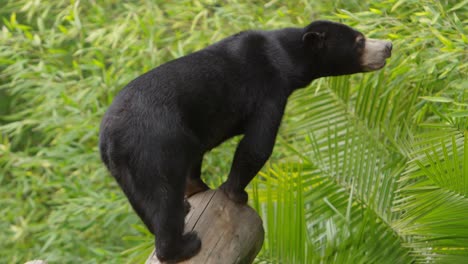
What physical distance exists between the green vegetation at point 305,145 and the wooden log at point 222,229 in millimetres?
408

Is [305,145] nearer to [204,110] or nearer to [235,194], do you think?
[235,194]

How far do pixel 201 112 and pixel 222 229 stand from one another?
1.56ft

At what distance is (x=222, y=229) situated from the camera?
315cm

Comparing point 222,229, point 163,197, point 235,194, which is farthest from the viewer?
point 235,194

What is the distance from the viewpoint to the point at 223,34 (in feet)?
19.0

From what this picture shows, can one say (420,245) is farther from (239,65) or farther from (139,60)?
(139,60)

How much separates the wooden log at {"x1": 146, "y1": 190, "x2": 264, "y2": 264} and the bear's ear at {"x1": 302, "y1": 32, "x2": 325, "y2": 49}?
0.88 meters

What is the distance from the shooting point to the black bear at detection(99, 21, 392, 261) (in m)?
2.98

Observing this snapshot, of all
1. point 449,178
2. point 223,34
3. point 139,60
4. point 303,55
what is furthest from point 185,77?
point 139,60

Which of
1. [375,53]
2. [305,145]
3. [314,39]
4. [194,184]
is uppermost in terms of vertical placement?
[314,39]

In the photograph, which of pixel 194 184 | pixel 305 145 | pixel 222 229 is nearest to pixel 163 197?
pixel 222 229

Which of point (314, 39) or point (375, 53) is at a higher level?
point (314, 39)

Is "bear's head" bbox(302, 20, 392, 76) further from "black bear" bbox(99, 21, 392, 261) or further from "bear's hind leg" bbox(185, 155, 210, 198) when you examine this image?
"bear's hind leg" bbox(185, 155, 210, 198)

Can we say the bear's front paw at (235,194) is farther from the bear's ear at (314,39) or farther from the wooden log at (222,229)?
the bear's ear at (314,39)
